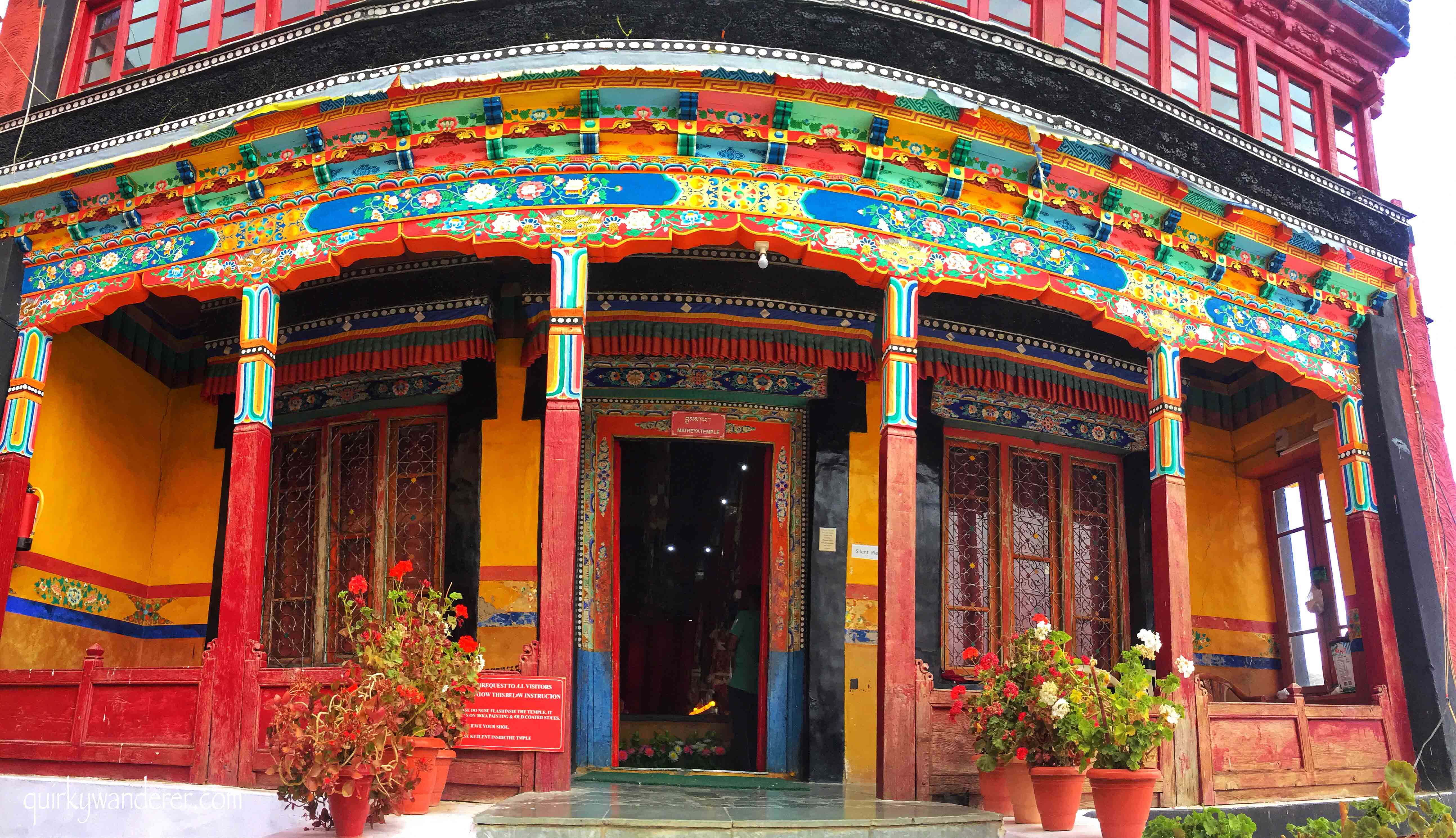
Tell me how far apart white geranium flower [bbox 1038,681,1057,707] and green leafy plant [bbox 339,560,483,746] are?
3.05 meters

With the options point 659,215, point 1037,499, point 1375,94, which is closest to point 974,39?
point 659,215

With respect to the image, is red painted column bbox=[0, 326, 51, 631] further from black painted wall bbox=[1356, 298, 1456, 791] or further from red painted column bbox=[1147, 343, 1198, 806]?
black painted wall bbox=[1356, 298, 1456, 791]

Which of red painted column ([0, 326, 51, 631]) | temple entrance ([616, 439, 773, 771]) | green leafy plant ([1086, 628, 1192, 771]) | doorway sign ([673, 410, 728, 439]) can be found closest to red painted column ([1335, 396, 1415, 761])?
green leafy plant ([1086, 628, 1192, 771])

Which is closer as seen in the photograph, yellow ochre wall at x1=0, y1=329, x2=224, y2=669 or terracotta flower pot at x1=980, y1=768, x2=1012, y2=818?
terracotta flower pot at x1=980, y1=768, x2=1012, y2=818

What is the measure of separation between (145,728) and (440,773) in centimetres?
Result: 222

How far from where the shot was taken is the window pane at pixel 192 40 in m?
10.4

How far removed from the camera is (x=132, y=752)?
7871 mm

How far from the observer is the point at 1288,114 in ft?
36.8

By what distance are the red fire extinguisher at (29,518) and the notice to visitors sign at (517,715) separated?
4.06 metres

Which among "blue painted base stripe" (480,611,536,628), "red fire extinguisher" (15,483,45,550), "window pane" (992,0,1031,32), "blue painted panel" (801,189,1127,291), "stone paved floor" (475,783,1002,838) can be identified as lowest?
"stone paved floor" (475,783,1002,838)

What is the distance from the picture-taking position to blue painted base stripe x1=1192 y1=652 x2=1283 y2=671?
11.4 metres

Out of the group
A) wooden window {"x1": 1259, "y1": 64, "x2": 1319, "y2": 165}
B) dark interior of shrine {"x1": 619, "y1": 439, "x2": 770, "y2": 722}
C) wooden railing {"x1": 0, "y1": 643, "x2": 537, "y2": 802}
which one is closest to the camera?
wooden railing {"x1": 0, "y1": 643, "x2": 537, "y2": 802}

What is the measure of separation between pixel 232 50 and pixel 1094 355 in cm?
720

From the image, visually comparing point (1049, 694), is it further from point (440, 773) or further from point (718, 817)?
point (440, 773)
